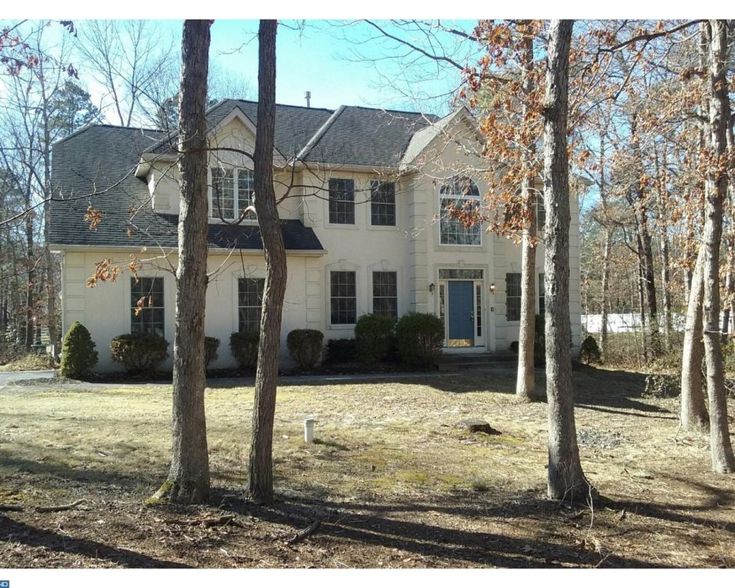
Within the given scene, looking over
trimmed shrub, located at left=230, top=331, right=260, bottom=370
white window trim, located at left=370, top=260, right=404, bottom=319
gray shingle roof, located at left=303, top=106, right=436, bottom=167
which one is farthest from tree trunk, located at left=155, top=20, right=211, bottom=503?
white window trim, located at left=370, top=260, right=404, bottom=319

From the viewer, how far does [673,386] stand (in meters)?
12.9

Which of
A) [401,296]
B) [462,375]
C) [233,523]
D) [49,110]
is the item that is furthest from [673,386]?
[49,110]

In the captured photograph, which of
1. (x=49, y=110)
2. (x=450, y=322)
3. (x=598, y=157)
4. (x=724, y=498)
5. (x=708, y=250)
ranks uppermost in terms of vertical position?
(x=49, y=110)

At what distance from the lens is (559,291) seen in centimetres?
586

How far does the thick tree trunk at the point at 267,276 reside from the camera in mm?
5418

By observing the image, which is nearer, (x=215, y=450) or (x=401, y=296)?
(x=215, y=450)

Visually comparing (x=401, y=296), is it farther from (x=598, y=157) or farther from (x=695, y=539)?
(x=695, y=539)

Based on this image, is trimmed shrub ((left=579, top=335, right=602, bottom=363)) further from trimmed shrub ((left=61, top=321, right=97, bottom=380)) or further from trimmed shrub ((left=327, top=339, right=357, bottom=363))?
trimmed shrub ((left=61, top=321, right=97, bottom=380))

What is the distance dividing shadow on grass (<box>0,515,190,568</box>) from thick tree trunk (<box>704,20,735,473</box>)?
19.8 ft

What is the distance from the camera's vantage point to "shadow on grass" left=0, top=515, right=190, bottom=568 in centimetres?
411

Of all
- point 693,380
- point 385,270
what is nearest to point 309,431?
point 693,380

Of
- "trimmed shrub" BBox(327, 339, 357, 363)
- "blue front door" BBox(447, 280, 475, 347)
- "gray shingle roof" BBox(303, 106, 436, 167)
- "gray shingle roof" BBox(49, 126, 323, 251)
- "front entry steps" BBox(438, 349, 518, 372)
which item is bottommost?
"front entry steps" BBox(438, 349, 518, 372)

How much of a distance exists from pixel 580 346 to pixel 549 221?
14224 millimetres

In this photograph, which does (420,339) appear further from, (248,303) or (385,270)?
(248,303)
